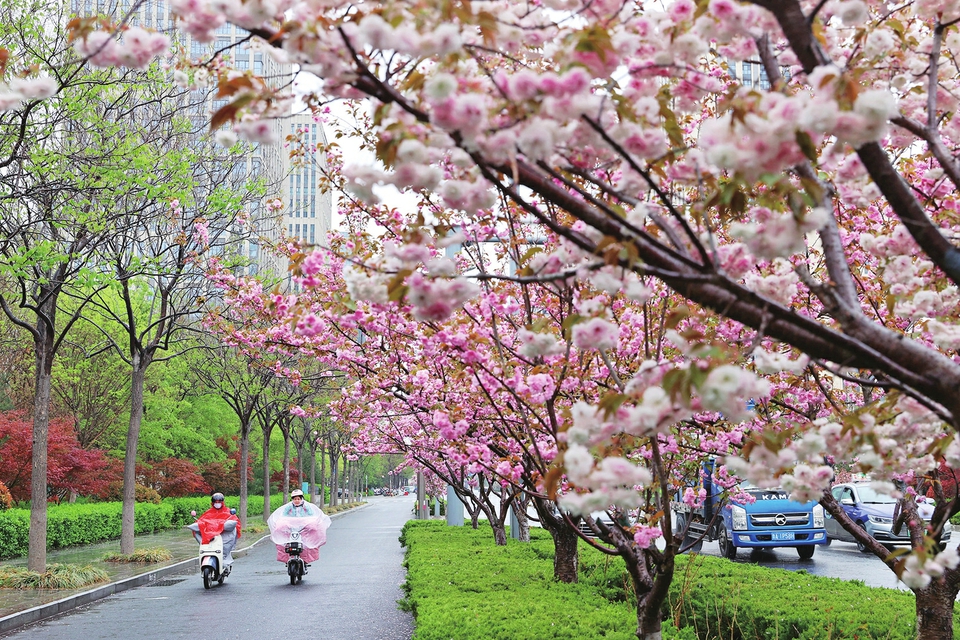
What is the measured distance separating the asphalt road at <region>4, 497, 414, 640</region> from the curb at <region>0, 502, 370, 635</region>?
14 cm

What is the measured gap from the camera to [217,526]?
13.8 meters

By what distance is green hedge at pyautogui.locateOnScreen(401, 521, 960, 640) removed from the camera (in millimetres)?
6238

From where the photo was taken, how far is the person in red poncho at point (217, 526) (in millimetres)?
13582

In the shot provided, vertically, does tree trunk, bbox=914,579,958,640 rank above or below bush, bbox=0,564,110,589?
above

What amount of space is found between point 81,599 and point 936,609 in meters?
10.7

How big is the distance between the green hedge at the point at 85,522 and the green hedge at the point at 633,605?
10.8 m

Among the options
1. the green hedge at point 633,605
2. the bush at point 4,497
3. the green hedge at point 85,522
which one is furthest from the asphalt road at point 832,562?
the bush at point 4,497

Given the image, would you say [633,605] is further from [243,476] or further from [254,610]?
[243,476]

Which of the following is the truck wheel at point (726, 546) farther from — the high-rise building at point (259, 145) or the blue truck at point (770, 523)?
the high-rise building at point (259, 145)

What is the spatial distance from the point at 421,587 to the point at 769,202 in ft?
25.4

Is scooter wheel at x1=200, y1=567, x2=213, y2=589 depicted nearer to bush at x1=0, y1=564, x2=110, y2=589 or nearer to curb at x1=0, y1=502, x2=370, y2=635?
curb at x1=0, y1=502, x2=370, y2=635

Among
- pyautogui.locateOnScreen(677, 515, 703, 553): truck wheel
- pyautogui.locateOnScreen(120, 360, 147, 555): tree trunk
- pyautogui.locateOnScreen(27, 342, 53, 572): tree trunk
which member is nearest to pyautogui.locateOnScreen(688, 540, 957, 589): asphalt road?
pyautogui.locateOnScreen(677, 515, 703, 553): truck wheel

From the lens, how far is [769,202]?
260 cm

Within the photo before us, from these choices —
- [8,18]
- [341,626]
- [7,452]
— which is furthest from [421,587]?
[7,452]
